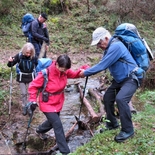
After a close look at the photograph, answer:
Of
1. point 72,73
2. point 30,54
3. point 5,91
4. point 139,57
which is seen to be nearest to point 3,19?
point 5,91

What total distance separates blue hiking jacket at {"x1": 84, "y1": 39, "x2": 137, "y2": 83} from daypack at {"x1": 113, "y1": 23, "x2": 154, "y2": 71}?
4.3 inches

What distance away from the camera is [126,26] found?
438 cm

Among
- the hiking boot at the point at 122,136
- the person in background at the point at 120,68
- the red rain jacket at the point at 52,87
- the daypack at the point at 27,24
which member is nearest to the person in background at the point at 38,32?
the daypack at the point at 27,24

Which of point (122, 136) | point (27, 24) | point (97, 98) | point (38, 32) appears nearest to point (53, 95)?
point (122, 136)

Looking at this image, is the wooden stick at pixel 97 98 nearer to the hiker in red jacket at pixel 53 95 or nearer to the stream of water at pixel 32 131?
the stream of water at pixel 32 131

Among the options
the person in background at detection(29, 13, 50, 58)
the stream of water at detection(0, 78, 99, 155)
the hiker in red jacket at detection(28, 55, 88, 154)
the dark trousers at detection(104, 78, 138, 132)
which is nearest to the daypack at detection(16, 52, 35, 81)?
the stream of water at detection(0, 78, 99, 155)

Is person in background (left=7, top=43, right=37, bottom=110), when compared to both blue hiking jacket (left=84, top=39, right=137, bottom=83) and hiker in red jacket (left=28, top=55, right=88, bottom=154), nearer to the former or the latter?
hiker in red jacket (left=28, top=55, right=88, bottom=154)

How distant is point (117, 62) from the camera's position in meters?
4.37

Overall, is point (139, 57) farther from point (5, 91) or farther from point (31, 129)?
point (5, 91)

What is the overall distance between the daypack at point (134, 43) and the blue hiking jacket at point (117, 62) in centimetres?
11

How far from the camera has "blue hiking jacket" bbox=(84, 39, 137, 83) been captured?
4.25 metres

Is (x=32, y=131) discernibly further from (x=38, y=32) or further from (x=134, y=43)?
(x=38, y=32)

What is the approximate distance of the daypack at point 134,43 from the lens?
169 inches

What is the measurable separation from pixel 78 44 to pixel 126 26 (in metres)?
10.8
